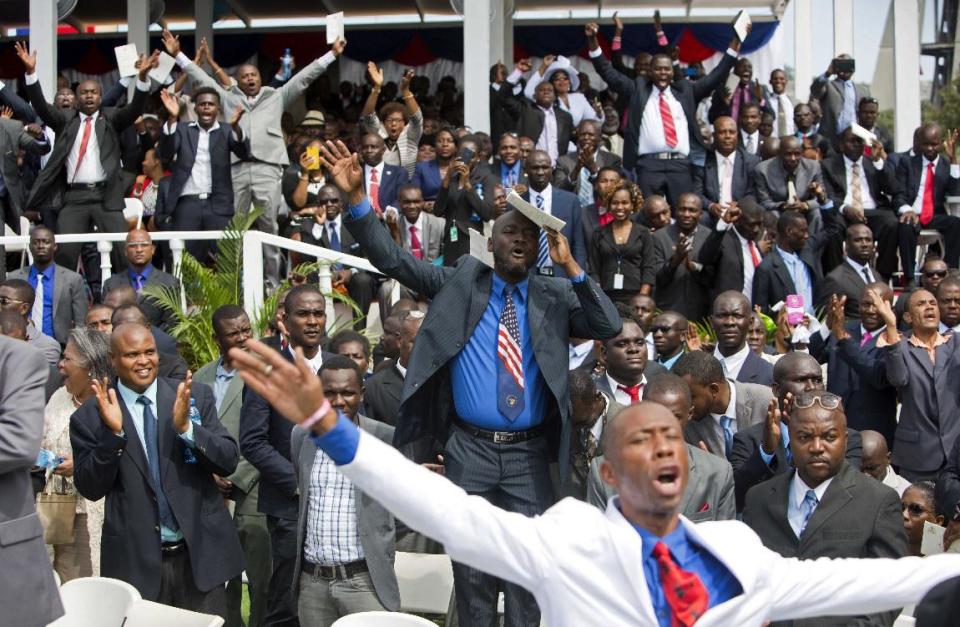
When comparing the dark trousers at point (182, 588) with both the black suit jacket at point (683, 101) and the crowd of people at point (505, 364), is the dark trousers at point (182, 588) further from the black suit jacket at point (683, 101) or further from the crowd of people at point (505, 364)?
the black suit jacket at point (683, 101)

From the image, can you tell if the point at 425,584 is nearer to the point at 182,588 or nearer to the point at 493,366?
the point at 182,588

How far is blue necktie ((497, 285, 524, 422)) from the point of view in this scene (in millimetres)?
5809

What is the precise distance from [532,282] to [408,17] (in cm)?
1660

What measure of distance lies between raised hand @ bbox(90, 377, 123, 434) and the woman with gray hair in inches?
45.5

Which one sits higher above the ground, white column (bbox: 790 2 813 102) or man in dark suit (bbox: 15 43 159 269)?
white column (bbox: 790 2 813 102)

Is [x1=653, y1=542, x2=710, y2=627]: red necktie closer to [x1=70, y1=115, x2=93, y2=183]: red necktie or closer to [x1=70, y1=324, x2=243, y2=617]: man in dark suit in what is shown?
[x1=70, y1=324, x2=243, y2=617]: man in dark suit

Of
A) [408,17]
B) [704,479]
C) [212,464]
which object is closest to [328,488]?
[212,464]

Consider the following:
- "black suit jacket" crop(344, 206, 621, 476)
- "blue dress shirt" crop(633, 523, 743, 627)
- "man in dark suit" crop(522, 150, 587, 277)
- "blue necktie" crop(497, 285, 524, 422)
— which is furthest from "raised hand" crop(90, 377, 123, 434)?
"man in dark suit" crop(522, 150, 587, 277)

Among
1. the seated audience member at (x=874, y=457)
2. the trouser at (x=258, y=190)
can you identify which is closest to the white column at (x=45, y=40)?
the trouser at (x=258, y=190)

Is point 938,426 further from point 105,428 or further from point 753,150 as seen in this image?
point 753,150

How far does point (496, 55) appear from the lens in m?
16.5

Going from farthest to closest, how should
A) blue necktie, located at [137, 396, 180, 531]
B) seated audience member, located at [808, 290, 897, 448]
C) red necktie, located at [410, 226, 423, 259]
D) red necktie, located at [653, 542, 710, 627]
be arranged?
red necktie, located at [410, 226, 423, 259] → seated audience member, located at [808, 290, 897, 448] → blue necktie, located at [137, 396, 180, 531] → red necktie, located at [653, 542, 710, 627]

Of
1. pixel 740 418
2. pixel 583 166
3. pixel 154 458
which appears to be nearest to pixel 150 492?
pixel 154 458

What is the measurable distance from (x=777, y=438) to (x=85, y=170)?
7.47 meters
